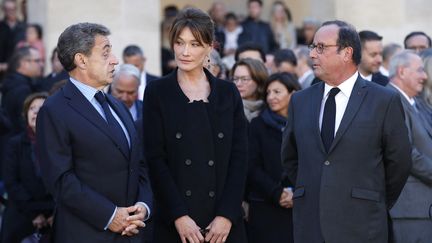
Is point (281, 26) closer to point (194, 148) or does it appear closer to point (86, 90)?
point (194, 148)

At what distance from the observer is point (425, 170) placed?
6.87m

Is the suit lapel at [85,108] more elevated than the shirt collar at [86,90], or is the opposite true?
the shirt collar at [86,90]

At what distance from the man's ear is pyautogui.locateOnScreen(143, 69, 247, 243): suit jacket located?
0.57 meters

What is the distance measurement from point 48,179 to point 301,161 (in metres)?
1.68

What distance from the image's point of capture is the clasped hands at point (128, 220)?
17.7ft

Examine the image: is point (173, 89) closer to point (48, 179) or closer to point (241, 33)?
point (48, 179)

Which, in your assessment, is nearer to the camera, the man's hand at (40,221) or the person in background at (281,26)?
the man's hand at (40,221)

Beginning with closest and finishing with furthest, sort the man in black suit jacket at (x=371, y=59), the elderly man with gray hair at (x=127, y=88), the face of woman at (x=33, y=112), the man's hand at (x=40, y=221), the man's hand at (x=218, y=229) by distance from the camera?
the man's hand at (x=218, y=229), the man's hand at (x=40, y=221), the face of woman at (x=33, y=112), the elderly man with gray hair at (x=127, y=88), the man in black suit jacket at (x=371, y=59)

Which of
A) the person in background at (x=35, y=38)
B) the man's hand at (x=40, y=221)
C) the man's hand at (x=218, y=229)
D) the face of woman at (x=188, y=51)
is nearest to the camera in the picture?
the man's hand at (x=218, y=229)

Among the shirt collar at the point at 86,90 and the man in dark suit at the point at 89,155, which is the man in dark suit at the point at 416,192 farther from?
the shirt collar at the point at 86,90

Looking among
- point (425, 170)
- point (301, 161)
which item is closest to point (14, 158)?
point (301, 161)

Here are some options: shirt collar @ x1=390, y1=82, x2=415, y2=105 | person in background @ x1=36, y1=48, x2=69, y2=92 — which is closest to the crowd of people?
shirt collar @ x1=390, y1=82, x2=415, y2=105

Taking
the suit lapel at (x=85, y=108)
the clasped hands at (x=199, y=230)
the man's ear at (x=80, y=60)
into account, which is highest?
the man's ear at (x=80, y=60)

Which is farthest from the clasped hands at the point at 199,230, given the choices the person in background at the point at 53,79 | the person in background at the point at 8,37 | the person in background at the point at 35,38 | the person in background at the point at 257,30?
the person in background at the point at 257,30
